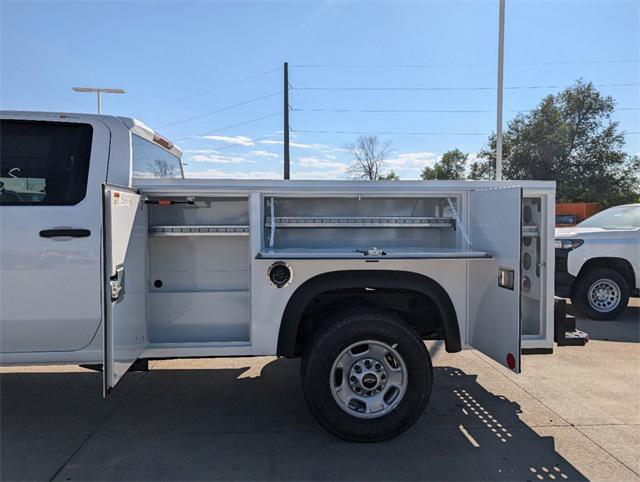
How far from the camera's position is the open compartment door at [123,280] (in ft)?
9.47

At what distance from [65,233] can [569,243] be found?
23.1 feet

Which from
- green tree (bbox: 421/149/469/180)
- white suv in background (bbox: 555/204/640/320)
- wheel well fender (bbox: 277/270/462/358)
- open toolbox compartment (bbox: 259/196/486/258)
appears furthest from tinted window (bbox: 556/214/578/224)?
green tree (bbox: 421/149/469/180)

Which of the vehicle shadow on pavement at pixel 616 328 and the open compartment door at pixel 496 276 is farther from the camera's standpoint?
the vehicle shadow on pavement at pixel 616 328

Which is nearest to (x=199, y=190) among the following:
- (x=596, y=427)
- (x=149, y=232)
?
(x=149, y=232)

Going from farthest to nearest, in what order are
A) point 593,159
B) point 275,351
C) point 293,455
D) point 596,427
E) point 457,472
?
point 593,159
point 596,427
point 275,351
point 293,455
point 457,472

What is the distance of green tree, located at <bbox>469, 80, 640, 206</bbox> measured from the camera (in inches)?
1249

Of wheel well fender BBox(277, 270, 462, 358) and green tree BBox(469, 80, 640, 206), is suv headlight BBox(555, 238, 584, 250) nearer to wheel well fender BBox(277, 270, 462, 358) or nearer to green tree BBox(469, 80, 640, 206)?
wheel well fender BBox(277, 270, 462, 358)

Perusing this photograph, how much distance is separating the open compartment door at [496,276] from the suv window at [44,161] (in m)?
2.88

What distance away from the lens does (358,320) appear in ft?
11.2

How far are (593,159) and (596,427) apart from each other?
33277 millimetres

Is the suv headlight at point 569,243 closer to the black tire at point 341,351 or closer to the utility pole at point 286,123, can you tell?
the black tire at point 341,351

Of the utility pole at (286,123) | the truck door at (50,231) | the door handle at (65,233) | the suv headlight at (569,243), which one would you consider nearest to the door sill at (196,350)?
the truck door at (50,231)

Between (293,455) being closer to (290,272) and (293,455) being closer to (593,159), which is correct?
(290,272)

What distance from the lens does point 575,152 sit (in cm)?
3278
